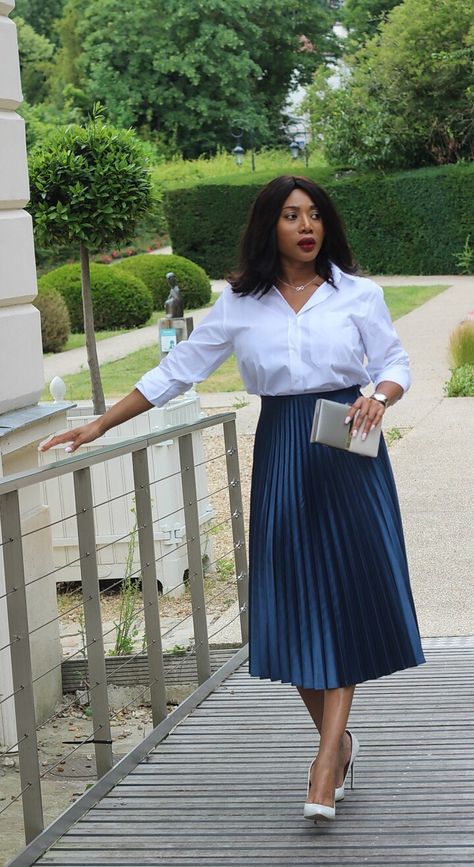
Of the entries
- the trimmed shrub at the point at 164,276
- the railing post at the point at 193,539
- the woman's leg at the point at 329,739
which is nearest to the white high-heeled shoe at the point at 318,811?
the woman's leg at the point at 329,739

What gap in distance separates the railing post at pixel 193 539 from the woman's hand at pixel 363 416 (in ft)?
4.37

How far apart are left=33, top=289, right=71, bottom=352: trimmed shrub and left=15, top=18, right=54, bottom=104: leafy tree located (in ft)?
113

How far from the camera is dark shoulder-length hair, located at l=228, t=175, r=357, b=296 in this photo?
336 centimetres

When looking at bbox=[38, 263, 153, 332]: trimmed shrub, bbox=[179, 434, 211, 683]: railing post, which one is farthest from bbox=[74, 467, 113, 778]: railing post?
bbox=[38, 263, 153, 332]: trimmed shrub

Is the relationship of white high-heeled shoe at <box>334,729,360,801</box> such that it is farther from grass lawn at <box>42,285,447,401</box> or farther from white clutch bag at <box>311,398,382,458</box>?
grass lawn at <box>42,285,447,401</box>

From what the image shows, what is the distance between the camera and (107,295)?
72.2 ft

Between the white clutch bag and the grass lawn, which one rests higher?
the white clutch bag

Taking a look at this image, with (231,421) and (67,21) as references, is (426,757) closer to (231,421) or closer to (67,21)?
(231,421)

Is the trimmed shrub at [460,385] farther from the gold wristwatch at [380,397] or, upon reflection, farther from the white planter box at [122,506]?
the gold wristwatch at [380,397]

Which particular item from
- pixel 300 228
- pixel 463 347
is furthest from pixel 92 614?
pixel 463 347

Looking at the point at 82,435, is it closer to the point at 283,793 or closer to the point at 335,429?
the point at 335,429

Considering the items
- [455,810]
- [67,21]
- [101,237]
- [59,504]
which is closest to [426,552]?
[59,504]

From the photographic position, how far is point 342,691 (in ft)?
10.9

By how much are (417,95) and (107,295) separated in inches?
433
